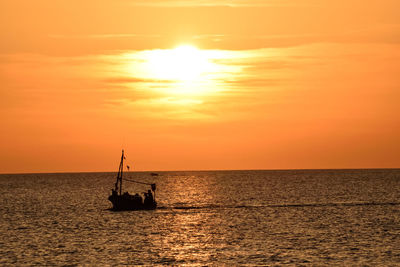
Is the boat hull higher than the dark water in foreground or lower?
higher

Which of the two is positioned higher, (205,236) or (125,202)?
(125,202)

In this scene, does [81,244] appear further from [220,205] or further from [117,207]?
[220,205]

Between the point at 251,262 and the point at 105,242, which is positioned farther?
the point at 105,242

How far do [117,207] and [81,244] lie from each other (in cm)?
5298

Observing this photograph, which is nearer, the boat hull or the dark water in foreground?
the dark water in foreground

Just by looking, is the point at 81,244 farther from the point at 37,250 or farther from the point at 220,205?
Result: the point at 220,205

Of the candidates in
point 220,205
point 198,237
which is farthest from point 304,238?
point 220,205

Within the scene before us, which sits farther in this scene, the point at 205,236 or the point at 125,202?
the point at 125,202

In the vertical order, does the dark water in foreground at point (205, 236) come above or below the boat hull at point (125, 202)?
below

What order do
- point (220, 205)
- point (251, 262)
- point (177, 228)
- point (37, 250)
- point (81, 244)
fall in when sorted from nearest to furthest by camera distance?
1. point (251, 262)
2. point (37, 250)
3. point (81, 244)
4. point (177, 228)
5. point (220, 205)

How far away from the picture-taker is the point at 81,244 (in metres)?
84.8

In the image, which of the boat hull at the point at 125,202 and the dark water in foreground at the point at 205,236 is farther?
the boat hull at the point at 125,202

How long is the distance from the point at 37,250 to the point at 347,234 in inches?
1613

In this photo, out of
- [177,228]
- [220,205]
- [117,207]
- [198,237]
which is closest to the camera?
[198,237]
